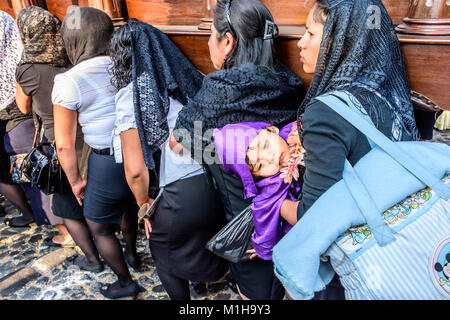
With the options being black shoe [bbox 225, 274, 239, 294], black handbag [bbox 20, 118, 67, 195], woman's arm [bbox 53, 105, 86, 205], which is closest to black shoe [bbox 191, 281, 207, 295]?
black shoe [bbox 225, 274, 239, 294]

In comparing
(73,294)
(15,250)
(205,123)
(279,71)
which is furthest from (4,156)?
(279,71)

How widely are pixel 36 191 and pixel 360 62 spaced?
3355mm

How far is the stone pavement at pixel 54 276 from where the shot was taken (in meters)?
2.51

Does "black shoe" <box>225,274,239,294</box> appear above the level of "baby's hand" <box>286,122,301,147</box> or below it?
below

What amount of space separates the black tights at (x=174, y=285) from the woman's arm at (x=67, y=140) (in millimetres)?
953

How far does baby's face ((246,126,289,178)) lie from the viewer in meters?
1.27

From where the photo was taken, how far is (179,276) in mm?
1864

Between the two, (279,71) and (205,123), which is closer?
(205,123)

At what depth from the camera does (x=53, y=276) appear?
273 centimetres

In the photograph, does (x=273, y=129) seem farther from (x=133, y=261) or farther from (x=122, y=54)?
(x=133, y=261)

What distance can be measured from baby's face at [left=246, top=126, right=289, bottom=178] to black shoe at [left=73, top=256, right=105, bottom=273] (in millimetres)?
2158

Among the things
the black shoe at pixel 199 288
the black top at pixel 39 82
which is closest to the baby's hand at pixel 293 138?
the black shoe at pixel 199 288

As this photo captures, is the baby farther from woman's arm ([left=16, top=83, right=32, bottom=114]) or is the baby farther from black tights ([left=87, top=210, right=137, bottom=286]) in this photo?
woman's arm ([left=16, top=83, right=32, bottom=114])

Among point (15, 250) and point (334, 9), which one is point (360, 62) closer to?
point (334, 9)
